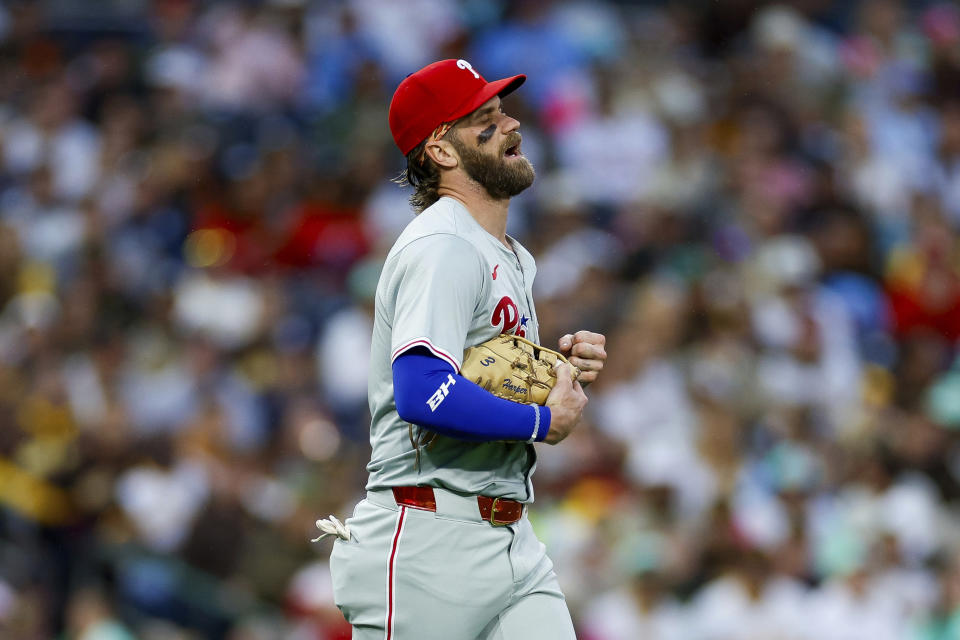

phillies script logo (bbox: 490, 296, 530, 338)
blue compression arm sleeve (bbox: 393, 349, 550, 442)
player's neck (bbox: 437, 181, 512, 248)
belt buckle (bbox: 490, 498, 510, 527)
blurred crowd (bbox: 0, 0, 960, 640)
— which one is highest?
blurred crowd (bbox: 0, 0, 960, 640)

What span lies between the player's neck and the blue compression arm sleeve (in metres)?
0.58

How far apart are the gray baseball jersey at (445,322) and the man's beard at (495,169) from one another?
11 cm

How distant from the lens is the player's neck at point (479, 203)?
358 cm

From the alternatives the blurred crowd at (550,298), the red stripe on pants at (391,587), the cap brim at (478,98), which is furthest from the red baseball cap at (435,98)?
the blurred crowd at (550,298)

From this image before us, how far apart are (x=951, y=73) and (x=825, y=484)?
495cm

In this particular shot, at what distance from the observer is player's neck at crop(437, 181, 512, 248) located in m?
3.58

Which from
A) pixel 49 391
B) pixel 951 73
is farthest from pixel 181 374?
pixel 951 73

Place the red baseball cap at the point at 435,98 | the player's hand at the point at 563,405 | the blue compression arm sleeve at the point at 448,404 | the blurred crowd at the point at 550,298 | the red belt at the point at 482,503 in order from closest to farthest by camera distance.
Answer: the blue compression arm sleeve at the point at 448,404
the player's hand at the point at 563,405
the red belt at the point at 482,503
the red baseball cap at the point at 435,98
the blurred crowd at the point at 550,298

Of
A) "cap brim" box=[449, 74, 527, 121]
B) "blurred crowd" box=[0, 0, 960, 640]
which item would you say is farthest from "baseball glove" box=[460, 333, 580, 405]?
"blurred crowd" box=[0, 0, 960, 640]

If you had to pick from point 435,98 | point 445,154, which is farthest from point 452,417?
point 435,98

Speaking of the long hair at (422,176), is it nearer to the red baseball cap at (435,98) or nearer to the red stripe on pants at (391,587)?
the red baseball cap at (435,98)

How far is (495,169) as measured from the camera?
355 cm

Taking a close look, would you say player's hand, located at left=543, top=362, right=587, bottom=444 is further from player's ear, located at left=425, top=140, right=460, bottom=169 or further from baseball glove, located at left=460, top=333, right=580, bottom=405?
player's ear, located at left=425, top=140, right=460, bottom=169

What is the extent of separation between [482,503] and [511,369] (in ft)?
1.26
